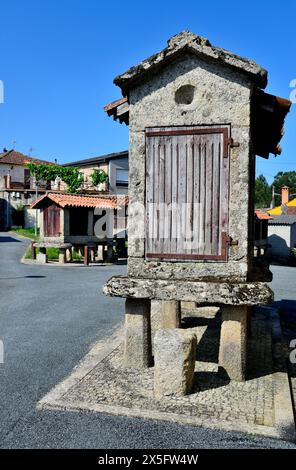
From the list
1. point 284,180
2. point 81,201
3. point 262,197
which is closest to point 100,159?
point 81,201

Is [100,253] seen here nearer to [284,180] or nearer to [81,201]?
[81,201]

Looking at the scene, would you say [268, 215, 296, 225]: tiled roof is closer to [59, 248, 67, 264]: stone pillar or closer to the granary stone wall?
[59, 248, 67, 264]: stone pillar

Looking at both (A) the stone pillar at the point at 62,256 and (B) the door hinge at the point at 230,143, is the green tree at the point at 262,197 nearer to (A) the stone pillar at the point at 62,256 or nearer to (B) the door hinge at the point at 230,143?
(A) the stone pillar at the point at 62,256

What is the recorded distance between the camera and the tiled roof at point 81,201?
1852 cm

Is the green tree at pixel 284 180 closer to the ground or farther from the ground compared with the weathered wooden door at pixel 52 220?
farther from the ground

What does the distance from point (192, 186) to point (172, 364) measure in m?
2.43

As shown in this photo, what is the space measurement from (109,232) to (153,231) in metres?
15.0

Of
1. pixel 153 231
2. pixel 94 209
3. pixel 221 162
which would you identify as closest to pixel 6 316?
pixel 153 231

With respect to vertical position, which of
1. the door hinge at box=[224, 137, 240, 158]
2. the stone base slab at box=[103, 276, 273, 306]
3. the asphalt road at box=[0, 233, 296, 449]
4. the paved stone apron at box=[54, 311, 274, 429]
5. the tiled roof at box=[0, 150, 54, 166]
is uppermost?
the tiled roof at box=[0, 150, 54, 166]

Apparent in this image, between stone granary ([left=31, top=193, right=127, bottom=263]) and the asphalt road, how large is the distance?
5.01 m

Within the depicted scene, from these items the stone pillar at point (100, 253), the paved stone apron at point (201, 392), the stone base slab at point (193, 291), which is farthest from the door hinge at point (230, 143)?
the stone pillar at point (100, 253)

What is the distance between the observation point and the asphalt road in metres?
4.00

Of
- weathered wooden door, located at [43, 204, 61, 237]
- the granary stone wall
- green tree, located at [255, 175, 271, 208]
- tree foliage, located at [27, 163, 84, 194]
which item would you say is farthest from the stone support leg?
green tree, located at [255, 175, 271, 208]

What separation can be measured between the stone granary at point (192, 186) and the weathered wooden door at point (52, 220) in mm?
13277
